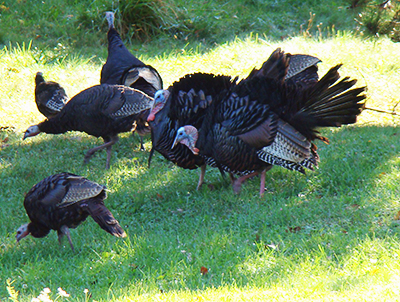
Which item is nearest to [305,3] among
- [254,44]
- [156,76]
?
[254,44]

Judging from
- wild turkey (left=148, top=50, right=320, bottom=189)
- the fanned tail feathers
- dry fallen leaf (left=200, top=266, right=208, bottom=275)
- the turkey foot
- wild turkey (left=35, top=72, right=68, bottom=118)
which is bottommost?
wild turkey (left=35, top=72, right=68, bottom=118)

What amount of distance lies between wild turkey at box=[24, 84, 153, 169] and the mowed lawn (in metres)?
0.50

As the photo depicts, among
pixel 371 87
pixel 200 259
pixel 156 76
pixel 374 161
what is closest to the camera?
pixel 200 259

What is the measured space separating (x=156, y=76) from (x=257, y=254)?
3927 mm

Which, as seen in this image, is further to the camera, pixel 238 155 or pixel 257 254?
pixel 238 155

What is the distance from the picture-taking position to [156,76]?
7.32 m

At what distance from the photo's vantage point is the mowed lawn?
11.9 ft

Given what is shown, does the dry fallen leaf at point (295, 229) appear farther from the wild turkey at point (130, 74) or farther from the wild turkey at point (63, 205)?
the wild turkey at point (130, 74)

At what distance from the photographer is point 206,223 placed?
194 inches

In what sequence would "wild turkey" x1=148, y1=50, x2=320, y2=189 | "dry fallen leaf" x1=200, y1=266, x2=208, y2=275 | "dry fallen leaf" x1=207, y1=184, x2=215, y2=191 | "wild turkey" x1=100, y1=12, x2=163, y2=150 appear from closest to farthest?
"dry fallen leaf" x1=200, y1=266, x2=208, y2=275 → "wild turkey" x1=148, y1=50, x2=320, y2=189 → "dry fallen leaf" x1=207, y1=184, x2=215, y2=191 → "wild turkey" x1=100, y1=12, x2=163, y2=150

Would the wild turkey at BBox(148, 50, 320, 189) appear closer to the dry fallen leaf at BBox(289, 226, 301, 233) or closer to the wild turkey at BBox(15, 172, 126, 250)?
the wild turkey at BBox(15, 172, 126, 250)

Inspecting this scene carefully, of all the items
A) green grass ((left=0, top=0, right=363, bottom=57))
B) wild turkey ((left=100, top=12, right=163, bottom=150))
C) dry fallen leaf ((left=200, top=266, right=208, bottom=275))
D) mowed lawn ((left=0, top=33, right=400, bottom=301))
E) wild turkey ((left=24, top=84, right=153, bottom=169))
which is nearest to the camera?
mowed lawn ((left=0, top=33, right=400, bottom=301))

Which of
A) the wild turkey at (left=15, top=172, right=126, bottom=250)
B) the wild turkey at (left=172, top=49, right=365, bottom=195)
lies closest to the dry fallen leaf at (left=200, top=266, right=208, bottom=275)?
the wild turkey at (left=15, top=172, right=126, bottom=250)

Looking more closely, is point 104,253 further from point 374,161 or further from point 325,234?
point 374,161
